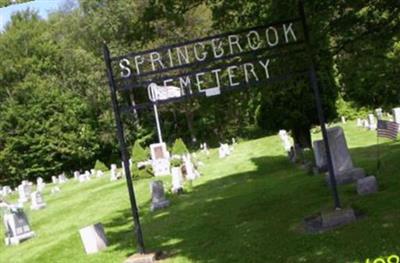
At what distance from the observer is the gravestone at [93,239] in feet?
43.0

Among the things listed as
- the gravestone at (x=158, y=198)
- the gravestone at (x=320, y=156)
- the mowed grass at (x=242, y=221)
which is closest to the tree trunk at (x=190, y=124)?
the mowed grass at (x=242, y=221)

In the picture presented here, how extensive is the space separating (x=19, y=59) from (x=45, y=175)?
42.7ft

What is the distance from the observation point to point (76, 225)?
18.8 m

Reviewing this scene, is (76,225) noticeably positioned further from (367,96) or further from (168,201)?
(367,96)

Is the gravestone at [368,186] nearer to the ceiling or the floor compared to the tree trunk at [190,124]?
nearer to the floor

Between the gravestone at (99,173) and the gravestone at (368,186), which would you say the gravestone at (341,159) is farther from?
the gravestone at (99,173)

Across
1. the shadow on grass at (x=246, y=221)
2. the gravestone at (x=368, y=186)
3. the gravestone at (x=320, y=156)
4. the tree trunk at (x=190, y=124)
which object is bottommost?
the shadow on grass at (x=246, y=221)

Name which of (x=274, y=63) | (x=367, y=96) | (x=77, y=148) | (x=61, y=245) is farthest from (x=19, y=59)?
(x=274, y=63)

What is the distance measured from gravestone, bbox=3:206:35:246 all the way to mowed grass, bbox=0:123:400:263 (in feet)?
1.22

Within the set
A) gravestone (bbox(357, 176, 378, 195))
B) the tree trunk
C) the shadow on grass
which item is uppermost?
the tree trunk

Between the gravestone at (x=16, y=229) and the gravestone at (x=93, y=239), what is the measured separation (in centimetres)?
580

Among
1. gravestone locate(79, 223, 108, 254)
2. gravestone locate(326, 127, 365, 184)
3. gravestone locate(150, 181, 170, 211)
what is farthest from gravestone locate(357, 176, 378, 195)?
gravestone locate(150, 181, 170, 211)

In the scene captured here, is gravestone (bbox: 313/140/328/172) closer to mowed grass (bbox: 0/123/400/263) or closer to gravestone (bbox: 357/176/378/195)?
mowed grass (bbox: 0/123/400/263)

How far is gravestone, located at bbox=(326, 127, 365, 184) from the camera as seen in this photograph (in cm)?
1409
